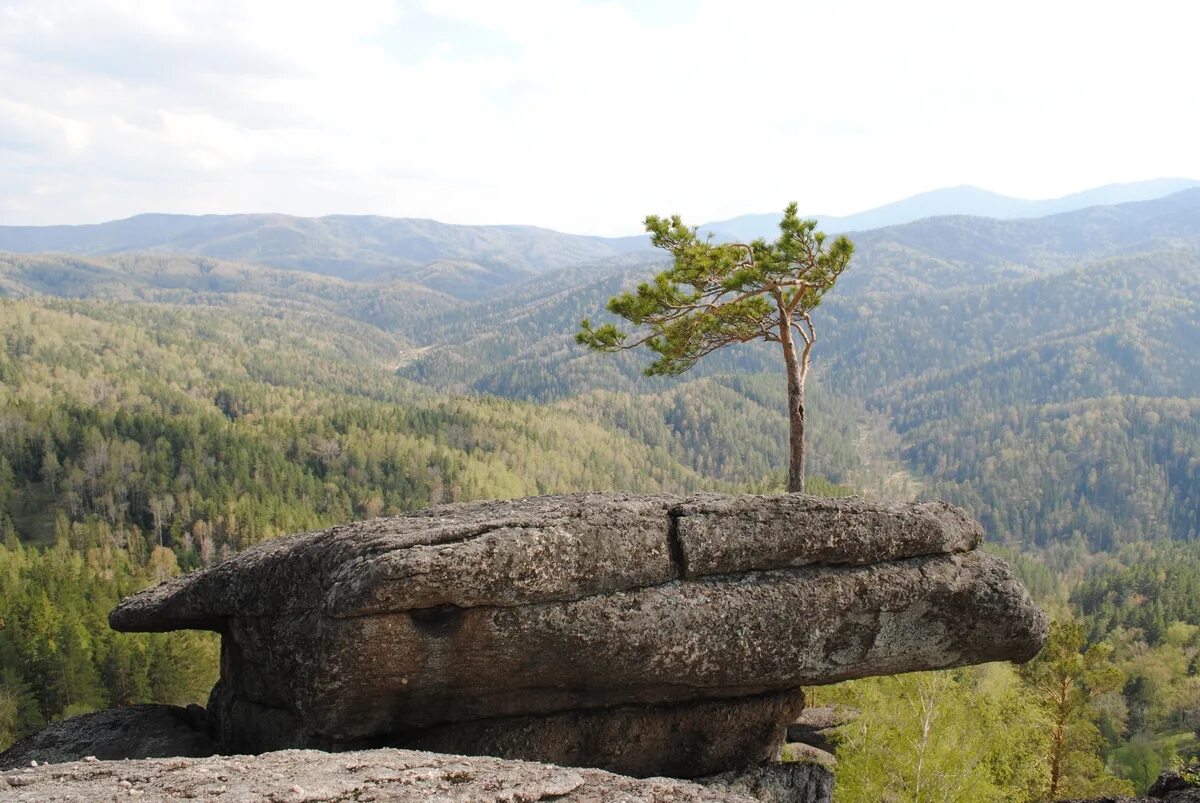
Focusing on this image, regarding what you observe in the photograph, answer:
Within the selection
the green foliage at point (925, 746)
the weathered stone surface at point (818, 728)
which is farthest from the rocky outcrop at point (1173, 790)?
the weathered stone surface at point (818, 728)

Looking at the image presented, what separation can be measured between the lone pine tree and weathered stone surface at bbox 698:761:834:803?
27.6 feet

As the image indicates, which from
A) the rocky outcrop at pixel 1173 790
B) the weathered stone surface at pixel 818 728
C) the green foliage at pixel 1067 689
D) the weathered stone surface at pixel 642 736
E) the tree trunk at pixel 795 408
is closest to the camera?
the rocky outcrop at pixel 1173 790

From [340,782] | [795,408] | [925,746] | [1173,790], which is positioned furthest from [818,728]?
[340,782]

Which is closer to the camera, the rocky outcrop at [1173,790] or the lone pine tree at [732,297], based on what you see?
the rocky outcrop at [1173,790]

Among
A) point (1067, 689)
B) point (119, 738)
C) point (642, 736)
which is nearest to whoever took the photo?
point (642, 736)

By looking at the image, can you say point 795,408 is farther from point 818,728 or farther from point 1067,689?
point 1067,689

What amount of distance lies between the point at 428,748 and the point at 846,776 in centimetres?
1396

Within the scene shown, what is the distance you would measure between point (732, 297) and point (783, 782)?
1481 cm

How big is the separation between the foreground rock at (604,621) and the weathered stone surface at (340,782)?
2.46 metres

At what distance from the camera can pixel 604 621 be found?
16.3 meters

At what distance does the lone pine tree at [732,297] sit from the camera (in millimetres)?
22344

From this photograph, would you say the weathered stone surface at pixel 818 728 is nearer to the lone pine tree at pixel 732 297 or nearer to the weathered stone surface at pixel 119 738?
the lone pine tree at pixel 732 297

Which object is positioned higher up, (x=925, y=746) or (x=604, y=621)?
(x=604, y=621)

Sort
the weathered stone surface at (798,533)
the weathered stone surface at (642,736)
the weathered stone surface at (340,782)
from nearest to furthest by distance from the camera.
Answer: the weathered stone surface at (340,782), the weathered stone surface at (642,736), the weathered stone surface at (798,533)
